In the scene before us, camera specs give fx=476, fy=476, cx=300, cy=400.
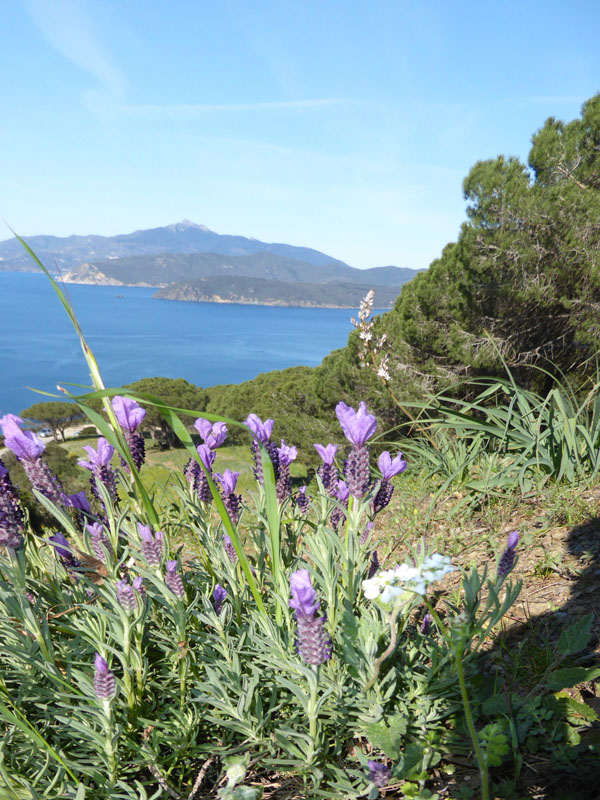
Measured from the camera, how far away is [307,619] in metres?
1.04

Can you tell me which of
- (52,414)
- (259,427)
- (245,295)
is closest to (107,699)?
(259,427)

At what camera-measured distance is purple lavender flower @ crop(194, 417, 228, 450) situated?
1646 mm

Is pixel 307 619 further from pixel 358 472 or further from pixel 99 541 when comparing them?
pixel 99 541

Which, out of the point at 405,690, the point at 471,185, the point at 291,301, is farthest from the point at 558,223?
the point at 291,301

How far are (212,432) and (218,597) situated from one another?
55 centimetres

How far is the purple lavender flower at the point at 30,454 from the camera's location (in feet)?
4.43

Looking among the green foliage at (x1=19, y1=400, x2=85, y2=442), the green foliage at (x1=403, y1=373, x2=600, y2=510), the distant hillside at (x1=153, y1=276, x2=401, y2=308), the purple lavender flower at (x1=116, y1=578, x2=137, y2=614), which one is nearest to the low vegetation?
the purple lavender flower at (x1=116, y1=578, x2=137, y2=614)

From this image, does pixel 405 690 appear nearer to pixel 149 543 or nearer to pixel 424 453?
pixel 149 543

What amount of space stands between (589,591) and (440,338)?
27.0 ft

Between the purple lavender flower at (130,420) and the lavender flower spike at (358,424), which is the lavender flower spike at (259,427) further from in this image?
the purple lavender flower at (130,420)

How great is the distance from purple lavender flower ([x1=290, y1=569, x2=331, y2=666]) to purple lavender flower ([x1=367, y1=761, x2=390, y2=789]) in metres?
0.33

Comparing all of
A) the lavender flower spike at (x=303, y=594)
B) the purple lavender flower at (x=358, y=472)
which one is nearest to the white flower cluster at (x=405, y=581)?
the lavender flower spike at (x=303, y=594)

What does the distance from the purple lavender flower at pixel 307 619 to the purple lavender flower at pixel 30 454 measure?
0.86 meters

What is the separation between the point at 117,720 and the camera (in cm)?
137
